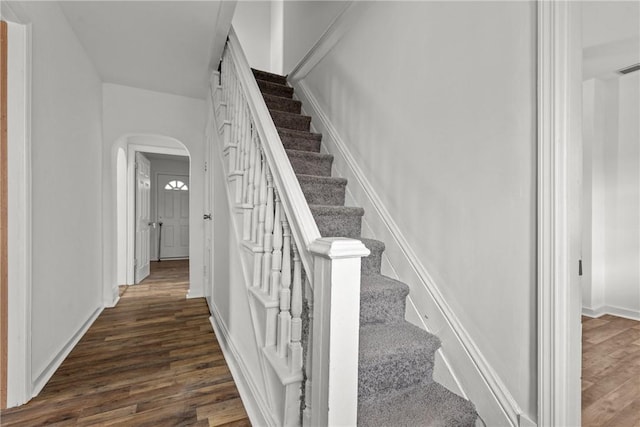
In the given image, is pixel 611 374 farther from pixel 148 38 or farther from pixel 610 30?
pixel 148 38

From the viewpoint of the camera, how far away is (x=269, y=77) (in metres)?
3.61

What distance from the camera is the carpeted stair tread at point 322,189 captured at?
84.0 inches

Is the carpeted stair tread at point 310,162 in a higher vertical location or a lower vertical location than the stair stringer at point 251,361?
higher

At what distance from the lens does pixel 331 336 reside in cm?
91

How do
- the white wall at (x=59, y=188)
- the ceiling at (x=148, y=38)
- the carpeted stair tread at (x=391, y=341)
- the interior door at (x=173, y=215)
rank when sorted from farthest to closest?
1. the interior door at (x=173, y=215)
2. the ceiling at (x=148, y=38)
3. the white wall at (x=59, y=188)
4. the carpeted stair tread at (x=391, y=341)

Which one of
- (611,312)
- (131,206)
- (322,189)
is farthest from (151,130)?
(611,312)

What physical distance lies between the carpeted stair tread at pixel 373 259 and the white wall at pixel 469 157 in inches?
5.6

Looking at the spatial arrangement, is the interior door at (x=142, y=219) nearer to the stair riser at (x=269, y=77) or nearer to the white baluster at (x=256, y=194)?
the stair riser at (x=269, y=77)

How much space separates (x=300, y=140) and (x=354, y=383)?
6.64 ft

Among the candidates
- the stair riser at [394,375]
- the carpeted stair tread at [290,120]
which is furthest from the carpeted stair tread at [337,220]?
the carpeted stair tread at [290,120]

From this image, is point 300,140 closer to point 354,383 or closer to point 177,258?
point 354,383

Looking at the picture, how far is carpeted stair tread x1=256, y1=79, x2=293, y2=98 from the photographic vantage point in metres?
3.25

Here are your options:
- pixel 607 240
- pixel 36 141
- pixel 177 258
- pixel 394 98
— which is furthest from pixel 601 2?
pixel 177 258

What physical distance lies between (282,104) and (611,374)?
325 cm
